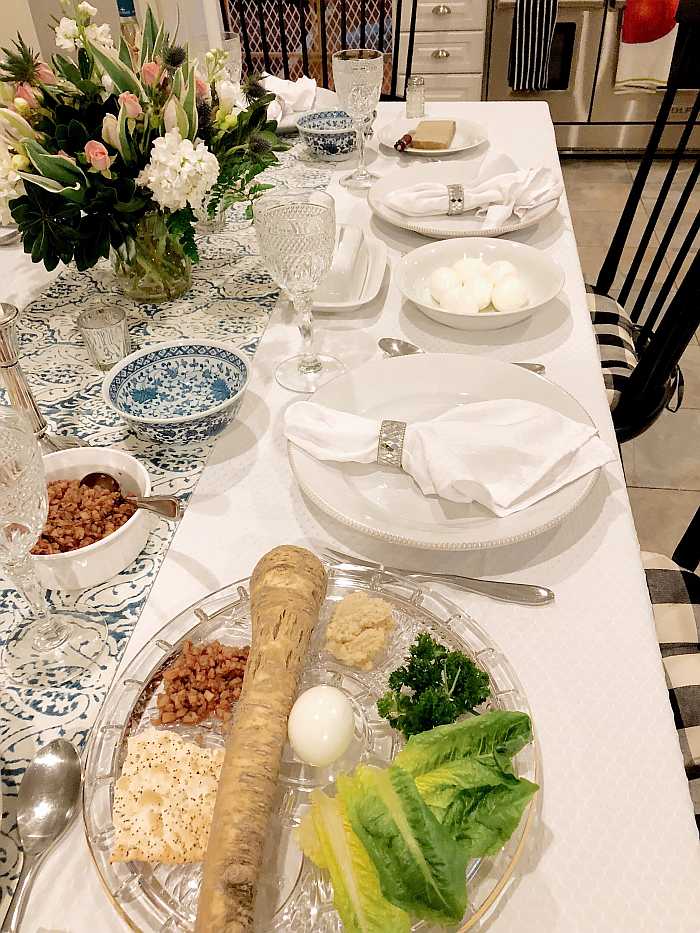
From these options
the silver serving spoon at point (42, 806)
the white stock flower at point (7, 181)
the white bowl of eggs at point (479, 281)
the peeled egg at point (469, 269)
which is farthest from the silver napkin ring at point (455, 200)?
the silver serving spoon at point (42, 806)

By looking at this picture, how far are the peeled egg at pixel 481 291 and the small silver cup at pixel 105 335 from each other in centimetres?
49

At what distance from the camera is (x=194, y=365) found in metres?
0.88

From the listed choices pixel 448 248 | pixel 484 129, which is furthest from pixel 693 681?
pixel 484 129

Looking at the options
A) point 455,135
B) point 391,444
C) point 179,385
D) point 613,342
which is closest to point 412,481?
point 391,444

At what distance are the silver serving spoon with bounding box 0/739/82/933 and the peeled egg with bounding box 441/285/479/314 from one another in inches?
28.1

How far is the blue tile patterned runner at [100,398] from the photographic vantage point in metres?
0.55

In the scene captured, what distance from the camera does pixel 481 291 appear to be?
0.97m

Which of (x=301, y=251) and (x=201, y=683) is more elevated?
(x=301, y=251)

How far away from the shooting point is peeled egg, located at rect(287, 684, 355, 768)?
480 millimetres

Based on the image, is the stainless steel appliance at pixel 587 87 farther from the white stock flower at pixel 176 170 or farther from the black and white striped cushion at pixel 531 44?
the white stock flower at pixel 176 170

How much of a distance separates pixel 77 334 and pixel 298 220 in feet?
1.37

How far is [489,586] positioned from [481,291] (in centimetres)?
49

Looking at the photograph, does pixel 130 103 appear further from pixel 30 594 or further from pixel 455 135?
pixel 455 135

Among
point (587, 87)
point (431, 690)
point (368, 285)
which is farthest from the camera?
point (587, 87)
